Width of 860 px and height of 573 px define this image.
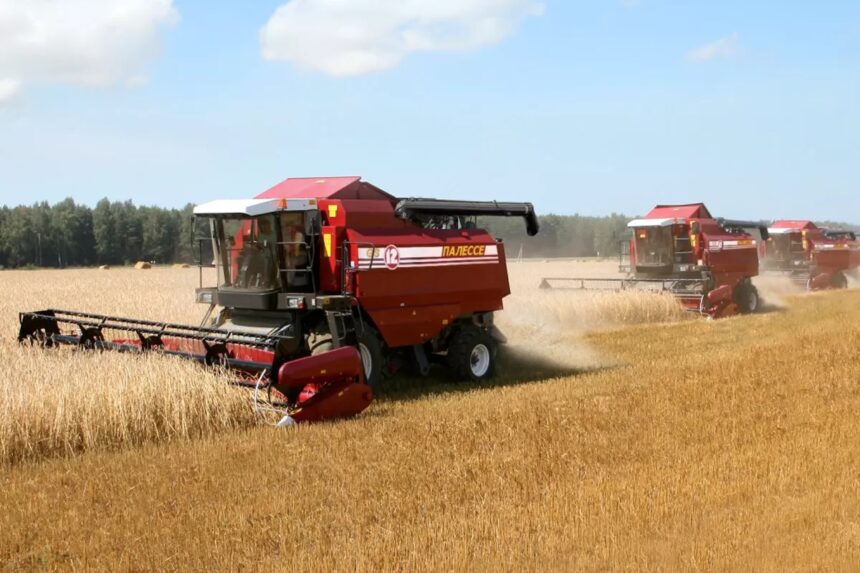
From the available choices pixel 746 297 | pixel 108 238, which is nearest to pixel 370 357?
pixel 746 297

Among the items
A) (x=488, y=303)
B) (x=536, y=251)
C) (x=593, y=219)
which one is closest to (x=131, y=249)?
(x=536, y=251)

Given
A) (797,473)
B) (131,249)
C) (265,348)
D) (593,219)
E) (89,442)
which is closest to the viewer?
(797,473)

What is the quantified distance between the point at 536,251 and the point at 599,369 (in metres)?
57.0

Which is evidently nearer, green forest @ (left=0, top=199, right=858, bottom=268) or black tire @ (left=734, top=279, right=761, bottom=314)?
black tire @ (left=734, top=279, right=761, bottom=314)

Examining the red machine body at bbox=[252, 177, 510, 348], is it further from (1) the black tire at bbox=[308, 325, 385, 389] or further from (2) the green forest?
(2) the green forest

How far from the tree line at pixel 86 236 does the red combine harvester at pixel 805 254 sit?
42366mm

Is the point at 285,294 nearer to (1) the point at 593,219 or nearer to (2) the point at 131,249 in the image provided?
(2) the point at 131,249

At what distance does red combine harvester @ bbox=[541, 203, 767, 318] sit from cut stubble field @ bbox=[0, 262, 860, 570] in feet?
31.0

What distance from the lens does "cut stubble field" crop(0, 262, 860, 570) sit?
4.84 m

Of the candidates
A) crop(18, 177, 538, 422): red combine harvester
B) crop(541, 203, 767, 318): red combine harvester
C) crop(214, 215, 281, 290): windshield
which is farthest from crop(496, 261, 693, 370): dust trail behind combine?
crop(214, 215, 281, 290): windshield

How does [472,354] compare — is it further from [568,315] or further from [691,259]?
[691,259]

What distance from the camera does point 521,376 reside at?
1223cm

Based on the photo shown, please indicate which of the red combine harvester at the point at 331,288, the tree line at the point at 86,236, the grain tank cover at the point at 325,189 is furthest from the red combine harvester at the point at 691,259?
the tree line at the point at 86,236

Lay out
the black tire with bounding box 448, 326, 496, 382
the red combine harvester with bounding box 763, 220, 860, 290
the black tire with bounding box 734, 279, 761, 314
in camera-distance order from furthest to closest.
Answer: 1. the red combine harvester with bounding box 763, 220, 860, 290
2. the black tire with bounding box 734, 279, 761, 314
3. the black tire with bounding box 448, 326, 496, 382
